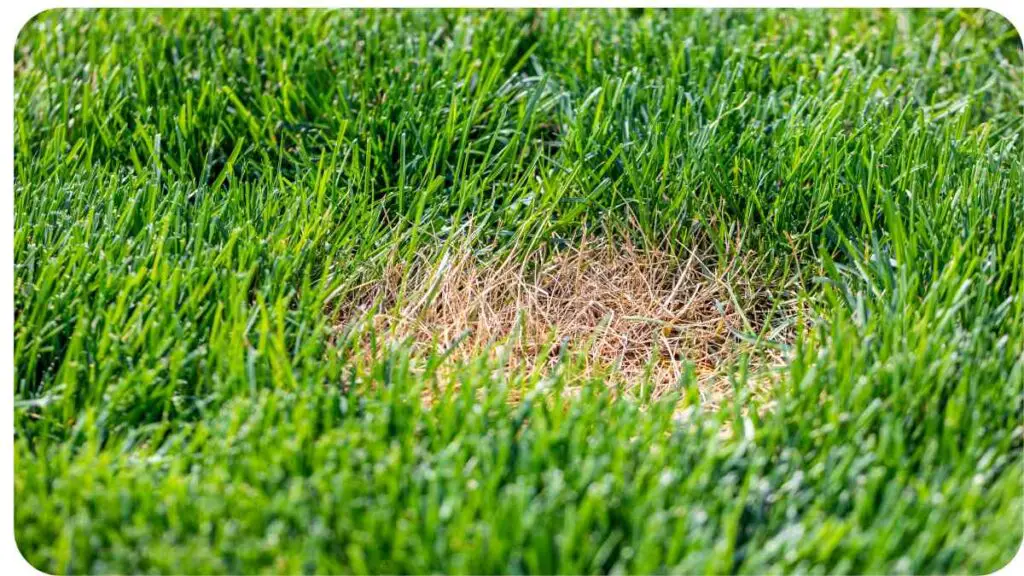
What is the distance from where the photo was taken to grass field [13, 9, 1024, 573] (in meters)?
1.88

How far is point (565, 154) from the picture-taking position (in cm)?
279

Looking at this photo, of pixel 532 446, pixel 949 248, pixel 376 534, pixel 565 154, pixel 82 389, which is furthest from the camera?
pixel 565 154

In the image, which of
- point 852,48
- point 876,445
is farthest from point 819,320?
point 852,48

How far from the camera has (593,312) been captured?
104 inches

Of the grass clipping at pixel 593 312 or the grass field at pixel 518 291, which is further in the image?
the grass clipping at pixel 593 312

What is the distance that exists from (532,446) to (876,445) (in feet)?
2.05

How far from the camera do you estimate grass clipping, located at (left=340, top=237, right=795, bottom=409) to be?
2500 millimetres

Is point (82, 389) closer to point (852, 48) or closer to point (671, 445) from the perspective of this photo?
point (671, 445)

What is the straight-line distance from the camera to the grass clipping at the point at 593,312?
8.20ft

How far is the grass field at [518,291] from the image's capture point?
6.15 feet

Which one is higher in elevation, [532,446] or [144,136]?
[144,136]

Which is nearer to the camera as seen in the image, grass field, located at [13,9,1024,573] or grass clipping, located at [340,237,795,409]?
grass field, located at [13,9,1024,573]

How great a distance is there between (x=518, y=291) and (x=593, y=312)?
7.3 inches

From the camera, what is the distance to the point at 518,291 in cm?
263
